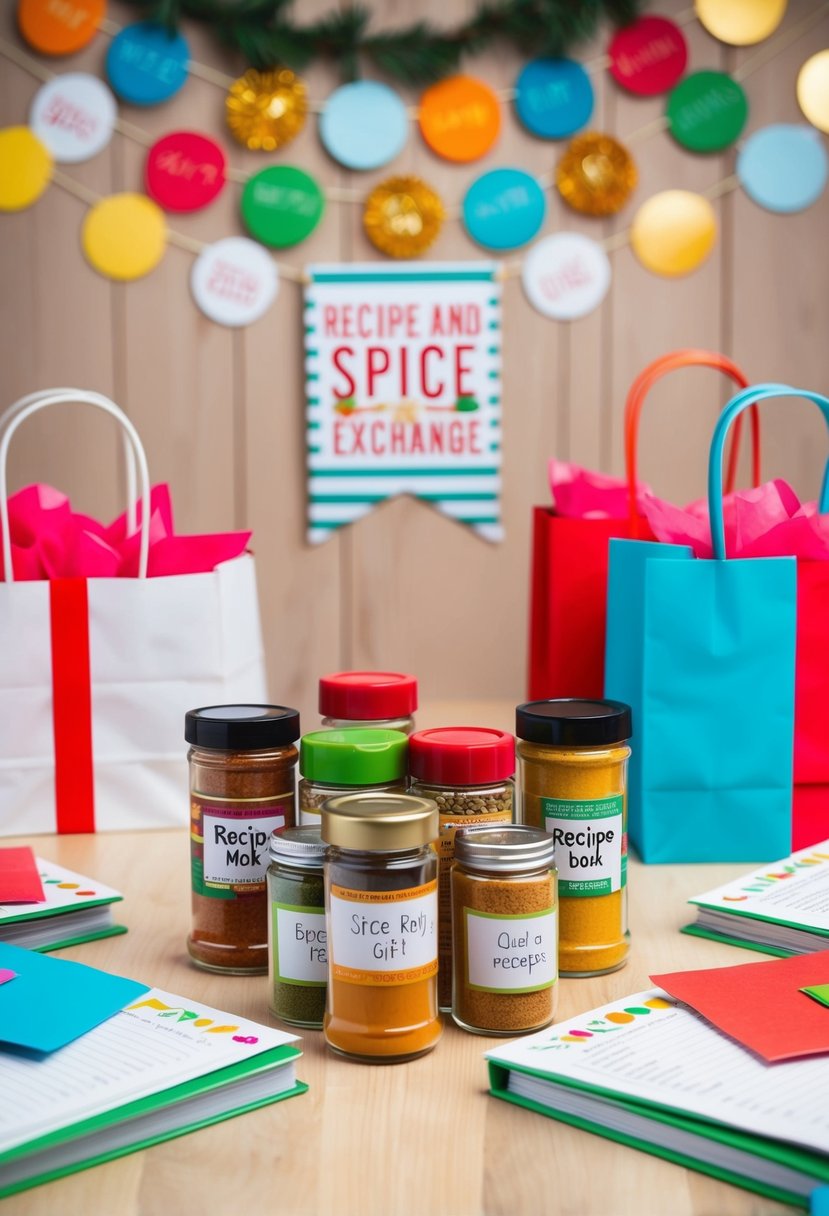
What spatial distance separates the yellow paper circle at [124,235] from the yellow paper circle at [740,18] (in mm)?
905

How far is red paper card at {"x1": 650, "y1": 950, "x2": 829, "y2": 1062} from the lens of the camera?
0.67m

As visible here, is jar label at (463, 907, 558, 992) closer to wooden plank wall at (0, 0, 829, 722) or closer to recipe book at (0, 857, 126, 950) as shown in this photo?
recipe book at (0, 857, 126, 950)

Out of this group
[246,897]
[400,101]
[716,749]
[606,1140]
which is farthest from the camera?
[400,101]

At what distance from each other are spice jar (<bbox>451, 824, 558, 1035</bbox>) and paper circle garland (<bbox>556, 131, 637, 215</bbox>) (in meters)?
1.45

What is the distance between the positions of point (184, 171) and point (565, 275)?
61 cm

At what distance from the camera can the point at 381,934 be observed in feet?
2.17

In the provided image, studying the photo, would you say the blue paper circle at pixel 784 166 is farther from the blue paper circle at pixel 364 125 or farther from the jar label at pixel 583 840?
the jar label at pixel 583 840

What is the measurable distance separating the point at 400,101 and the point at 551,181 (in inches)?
10.4

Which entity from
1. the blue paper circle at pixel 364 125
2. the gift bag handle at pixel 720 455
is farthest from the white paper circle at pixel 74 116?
the gift bag handle at pixel 720 455

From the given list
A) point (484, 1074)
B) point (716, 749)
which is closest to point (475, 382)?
point (716, 749)

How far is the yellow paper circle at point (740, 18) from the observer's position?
1919mm

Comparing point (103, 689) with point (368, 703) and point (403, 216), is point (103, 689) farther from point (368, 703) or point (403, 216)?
point (403, 216)

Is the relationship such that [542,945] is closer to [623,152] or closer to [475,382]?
[475,382]

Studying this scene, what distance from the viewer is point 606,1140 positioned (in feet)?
2.02
